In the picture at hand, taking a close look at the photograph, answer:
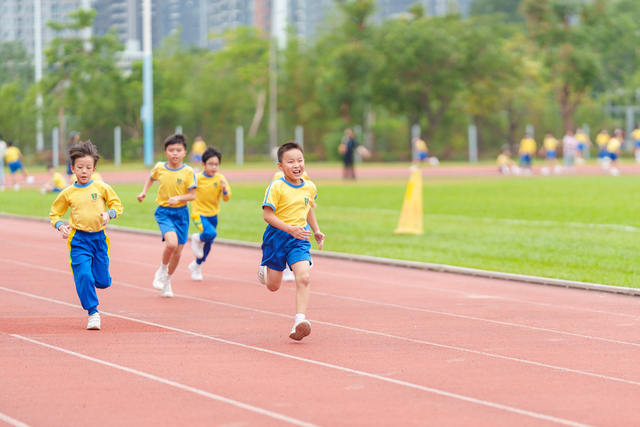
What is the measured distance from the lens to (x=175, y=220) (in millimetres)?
11500

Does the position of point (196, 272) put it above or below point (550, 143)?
below

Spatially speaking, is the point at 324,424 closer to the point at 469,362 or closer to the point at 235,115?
the point at 469,362

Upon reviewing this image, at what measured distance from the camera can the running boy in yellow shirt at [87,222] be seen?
9070 millimetres

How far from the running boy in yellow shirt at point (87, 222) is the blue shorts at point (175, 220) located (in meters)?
2.08

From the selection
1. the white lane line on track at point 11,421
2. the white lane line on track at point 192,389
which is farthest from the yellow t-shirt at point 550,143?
the white lane line on track at point 11,421

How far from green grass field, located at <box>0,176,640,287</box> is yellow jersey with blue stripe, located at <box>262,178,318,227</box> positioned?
538 centimetres

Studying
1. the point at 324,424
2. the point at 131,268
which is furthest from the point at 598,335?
the point at 131,268

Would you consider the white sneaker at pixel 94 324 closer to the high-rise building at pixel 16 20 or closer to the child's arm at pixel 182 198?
the child's arm at pixel 182 198

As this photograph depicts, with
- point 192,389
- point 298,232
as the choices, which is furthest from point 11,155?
point 192,389

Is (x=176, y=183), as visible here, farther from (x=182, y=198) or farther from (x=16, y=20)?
(x=16, y=20)

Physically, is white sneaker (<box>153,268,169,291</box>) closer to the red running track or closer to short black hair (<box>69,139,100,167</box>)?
the red running track

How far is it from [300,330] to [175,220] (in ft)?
11.8

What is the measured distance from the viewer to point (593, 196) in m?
27.6

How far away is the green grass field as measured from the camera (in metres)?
15.2
